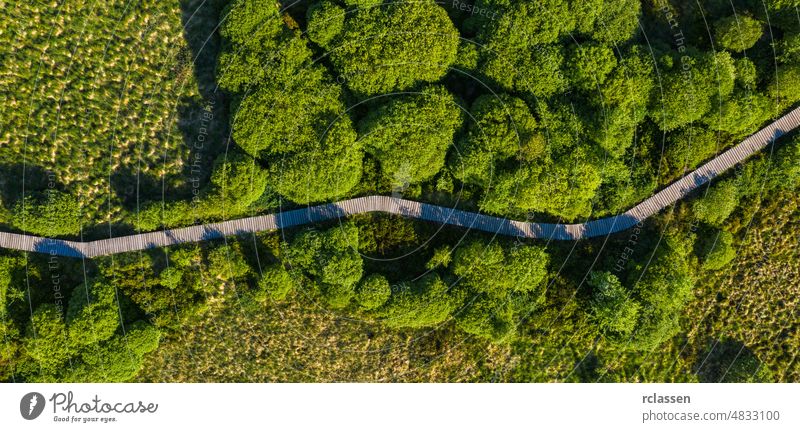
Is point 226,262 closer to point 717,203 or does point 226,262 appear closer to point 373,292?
point 373,292

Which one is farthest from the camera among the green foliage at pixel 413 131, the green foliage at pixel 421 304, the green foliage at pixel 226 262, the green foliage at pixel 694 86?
A: the green foliage at pixel 226 262

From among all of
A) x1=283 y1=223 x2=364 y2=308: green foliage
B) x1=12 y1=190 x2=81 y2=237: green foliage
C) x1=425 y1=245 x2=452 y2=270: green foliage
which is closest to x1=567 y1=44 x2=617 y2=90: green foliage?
x1=425 y1=245 x2=452 y2=270: green foliage

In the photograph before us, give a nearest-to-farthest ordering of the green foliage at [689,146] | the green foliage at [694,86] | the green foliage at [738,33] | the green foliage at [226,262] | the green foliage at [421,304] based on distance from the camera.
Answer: the green foliage at [694,86], the green foliage at [421,304], the green foliage at [738,33], the green foliage at [689,146], the green foliage at [226,262]

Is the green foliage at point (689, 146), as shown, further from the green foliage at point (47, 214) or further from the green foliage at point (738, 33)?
the green foliage at point (47, 214)

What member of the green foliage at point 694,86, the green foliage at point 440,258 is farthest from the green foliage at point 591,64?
the green foliage at point 440,258

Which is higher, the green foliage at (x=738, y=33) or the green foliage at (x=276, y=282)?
the green foliage at (x=738, y=33)

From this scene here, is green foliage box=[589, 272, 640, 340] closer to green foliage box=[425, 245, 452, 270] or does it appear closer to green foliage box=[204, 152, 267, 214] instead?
green foliage box=[425, 245, 452, 270]

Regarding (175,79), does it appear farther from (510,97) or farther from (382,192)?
(510,97)
